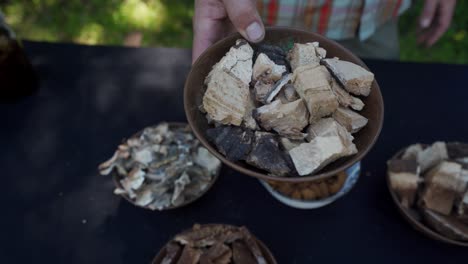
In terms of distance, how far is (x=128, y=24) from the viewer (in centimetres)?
217

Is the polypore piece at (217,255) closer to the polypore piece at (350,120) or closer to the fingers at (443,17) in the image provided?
the polypore piece at (350,120)

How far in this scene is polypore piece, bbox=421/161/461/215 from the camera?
0.95 metres

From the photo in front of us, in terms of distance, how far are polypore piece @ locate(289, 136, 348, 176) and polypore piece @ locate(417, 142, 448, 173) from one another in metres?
0.40

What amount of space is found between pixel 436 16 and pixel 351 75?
0.84m

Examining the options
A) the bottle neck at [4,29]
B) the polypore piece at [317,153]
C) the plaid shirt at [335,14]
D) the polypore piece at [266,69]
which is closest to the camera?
the polypore piece at [317,153]

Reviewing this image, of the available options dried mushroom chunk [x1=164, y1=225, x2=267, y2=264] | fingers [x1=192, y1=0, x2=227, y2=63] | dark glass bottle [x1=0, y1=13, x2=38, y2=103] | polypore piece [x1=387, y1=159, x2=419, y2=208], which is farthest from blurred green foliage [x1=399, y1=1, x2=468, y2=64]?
dark glass bottle [x1=0, y1=13, x2=38, y2=103]

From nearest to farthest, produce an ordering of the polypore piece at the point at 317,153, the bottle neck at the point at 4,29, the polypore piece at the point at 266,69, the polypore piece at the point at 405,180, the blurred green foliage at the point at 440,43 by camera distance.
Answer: the polypore piece at the point at 317,153 → the polypore piece at the point at 266,69 → the polypore piece at the point at 405,180 → the bottle neck at the point at 4,29 → the blurred green foliage at the point at 440,43

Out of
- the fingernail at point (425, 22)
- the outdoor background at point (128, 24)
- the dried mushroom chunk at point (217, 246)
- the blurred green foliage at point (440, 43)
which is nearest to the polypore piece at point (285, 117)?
the dried mushroom chunk at point (217, 246)

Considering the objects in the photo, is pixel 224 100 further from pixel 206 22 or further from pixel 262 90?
pixel 206 22

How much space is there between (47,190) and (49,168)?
0.25ft

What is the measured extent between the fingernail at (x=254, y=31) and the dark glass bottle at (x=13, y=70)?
2.60ft

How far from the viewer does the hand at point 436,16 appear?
1354 mm

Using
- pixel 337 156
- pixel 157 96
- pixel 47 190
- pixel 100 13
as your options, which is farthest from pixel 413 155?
Answer: pixel 100 13

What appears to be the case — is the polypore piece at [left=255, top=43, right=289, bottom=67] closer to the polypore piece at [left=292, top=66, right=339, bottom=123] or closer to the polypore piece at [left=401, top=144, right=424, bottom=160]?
the polypore piece at [left=292, top=66, right=339, bottom=123]
